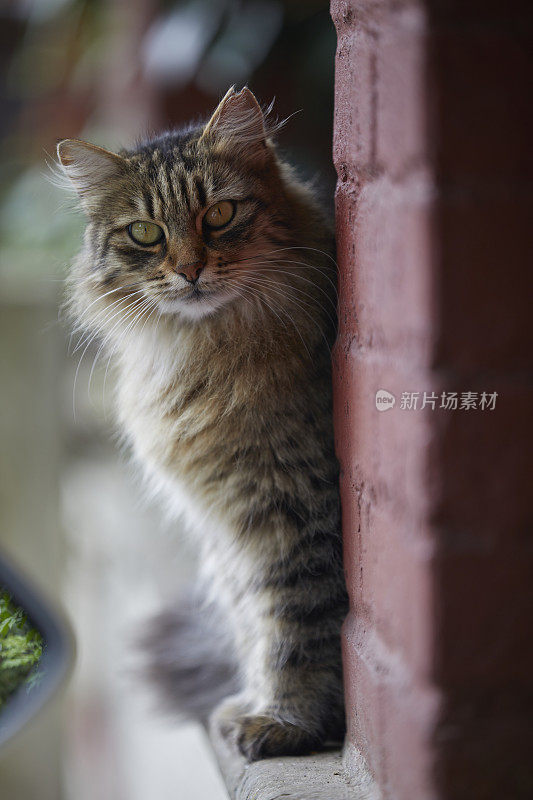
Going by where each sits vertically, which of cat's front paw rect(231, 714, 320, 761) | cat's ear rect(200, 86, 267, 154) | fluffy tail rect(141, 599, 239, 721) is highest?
cat's ear rect(200, 86, 267, 154)

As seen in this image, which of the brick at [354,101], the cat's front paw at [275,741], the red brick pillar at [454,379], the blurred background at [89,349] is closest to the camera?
the red brick pillar at [454,379]

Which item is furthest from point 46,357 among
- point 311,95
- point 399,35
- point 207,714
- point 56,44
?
point 399,35

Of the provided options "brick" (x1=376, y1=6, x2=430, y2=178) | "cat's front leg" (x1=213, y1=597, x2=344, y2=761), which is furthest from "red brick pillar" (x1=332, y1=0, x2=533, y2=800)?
"cat's front leg" (x1=213, y1=597, x2=344, y2=761)

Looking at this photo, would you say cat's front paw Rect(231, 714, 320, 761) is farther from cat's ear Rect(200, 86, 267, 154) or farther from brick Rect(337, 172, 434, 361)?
cat's ear Rect(200, 86, 267, 154)

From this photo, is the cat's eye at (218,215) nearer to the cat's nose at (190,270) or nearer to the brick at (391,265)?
the cat's nose at (190,270)

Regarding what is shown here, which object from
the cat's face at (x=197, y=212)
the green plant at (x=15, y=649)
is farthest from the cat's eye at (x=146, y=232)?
the green plant at (x=15, y=649)

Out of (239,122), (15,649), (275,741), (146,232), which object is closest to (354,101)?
(239,122)

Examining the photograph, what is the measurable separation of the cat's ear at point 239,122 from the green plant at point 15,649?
0.76 metres

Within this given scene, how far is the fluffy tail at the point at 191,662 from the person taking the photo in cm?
144

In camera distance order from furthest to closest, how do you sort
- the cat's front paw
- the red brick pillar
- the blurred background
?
the blurred background → the cat's front paw → the red brick pillar

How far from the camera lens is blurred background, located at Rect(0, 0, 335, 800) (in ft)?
6.46

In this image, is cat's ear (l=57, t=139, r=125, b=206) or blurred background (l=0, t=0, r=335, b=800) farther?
blurred background (l=0, t=0, r=335, b=800)

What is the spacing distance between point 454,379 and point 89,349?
1483 millimetres

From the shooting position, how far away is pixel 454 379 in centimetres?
69
